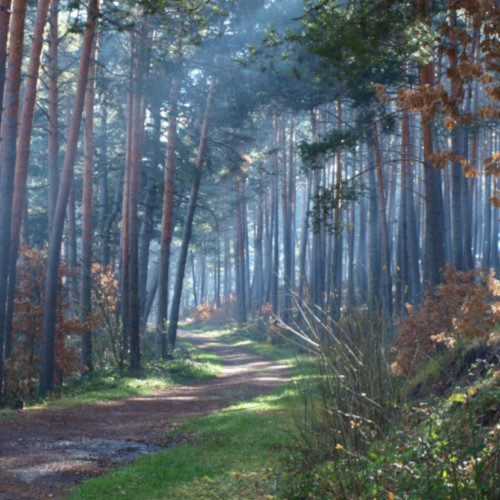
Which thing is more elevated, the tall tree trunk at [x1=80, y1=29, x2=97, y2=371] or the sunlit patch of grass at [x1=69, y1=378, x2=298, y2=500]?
the tall tree trunk at [x1=80, y1=29, x2=97, y2=371]

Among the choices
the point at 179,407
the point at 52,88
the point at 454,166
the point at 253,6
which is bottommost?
the point at 179,407

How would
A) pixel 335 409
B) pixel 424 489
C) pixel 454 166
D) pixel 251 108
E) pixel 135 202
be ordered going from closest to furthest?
pixel 424 489 < pixel 335 409 < pixel 454 166 < pixel 135 202 < pixel 251 108

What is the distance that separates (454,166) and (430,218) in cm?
372

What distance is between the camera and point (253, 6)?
25.5m

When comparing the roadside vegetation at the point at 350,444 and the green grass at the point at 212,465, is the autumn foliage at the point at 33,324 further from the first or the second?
the roadside vegetation at the point at 350,444

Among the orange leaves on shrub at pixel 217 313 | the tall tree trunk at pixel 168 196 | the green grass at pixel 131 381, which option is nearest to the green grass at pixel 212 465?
the green grass at pixel 131 381

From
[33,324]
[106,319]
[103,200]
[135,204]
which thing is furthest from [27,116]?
[103,200]

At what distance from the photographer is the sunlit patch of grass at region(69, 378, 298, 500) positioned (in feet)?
23.5

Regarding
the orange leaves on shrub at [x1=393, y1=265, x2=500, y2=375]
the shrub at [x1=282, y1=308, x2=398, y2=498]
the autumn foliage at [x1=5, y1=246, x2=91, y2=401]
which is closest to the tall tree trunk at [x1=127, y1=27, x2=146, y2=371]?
the autumn foliage at [x1=5, y1=246, x2=91, y2=401]

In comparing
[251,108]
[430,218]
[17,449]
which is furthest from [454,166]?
[17,449]

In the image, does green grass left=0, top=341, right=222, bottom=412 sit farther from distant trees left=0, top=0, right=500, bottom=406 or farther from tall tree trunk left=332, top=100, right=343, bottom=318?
tall tree trunk left=332, top=100, right=343, bottom=318

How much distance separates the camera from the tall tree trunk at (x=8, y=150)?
40.2 ft

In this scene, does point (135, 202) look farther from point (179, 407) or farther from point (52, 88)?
point (179, 407)

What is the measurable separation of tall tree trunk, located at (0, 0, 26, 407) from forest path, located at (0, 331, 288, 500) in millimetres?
1990
